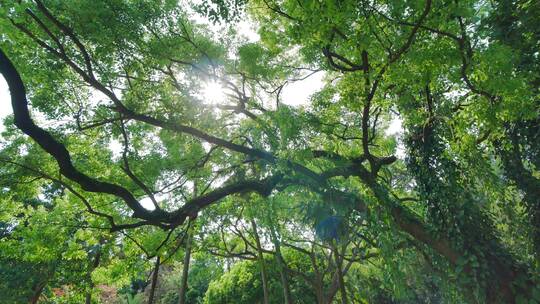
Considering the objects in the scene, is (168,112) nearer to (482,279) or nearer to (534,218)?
(482,279)

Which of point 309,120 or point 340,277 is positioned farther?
point 340,277

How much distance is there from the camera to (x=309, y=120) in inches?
285

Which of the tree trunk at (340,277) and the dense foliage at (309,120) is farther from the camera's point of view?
the tree trunk at (340,277)

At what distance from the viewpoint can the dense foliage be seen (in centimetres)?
519

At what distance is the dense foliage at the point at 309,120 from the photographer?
17.0 ft

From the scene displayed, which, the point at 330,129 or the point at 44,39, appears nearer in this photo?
the point at 44,39

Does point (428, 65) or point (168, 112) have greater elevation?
point (168, 112)

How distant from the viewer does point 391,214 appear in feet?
23.4

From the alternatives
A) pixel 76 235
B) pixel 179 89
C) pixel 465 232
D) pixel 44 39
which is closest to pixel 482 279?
pixel 465 232

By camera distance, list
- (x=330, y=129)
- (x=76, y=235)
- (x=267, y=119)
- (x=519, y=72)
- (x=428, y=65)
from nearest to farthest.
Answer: (x=428, y=65)
(x=519, y=72)
(x=267, y=119)
(x=330, y=129)
(x=76, y=235)

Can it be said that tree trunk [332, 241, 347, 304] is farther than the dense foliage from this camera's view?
Yes

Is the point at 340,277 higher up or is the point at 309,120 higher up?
the point at 309,120

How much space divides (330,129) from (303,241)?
6.83 m

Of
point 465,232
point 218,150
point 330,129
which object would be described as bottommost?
point 465,232
